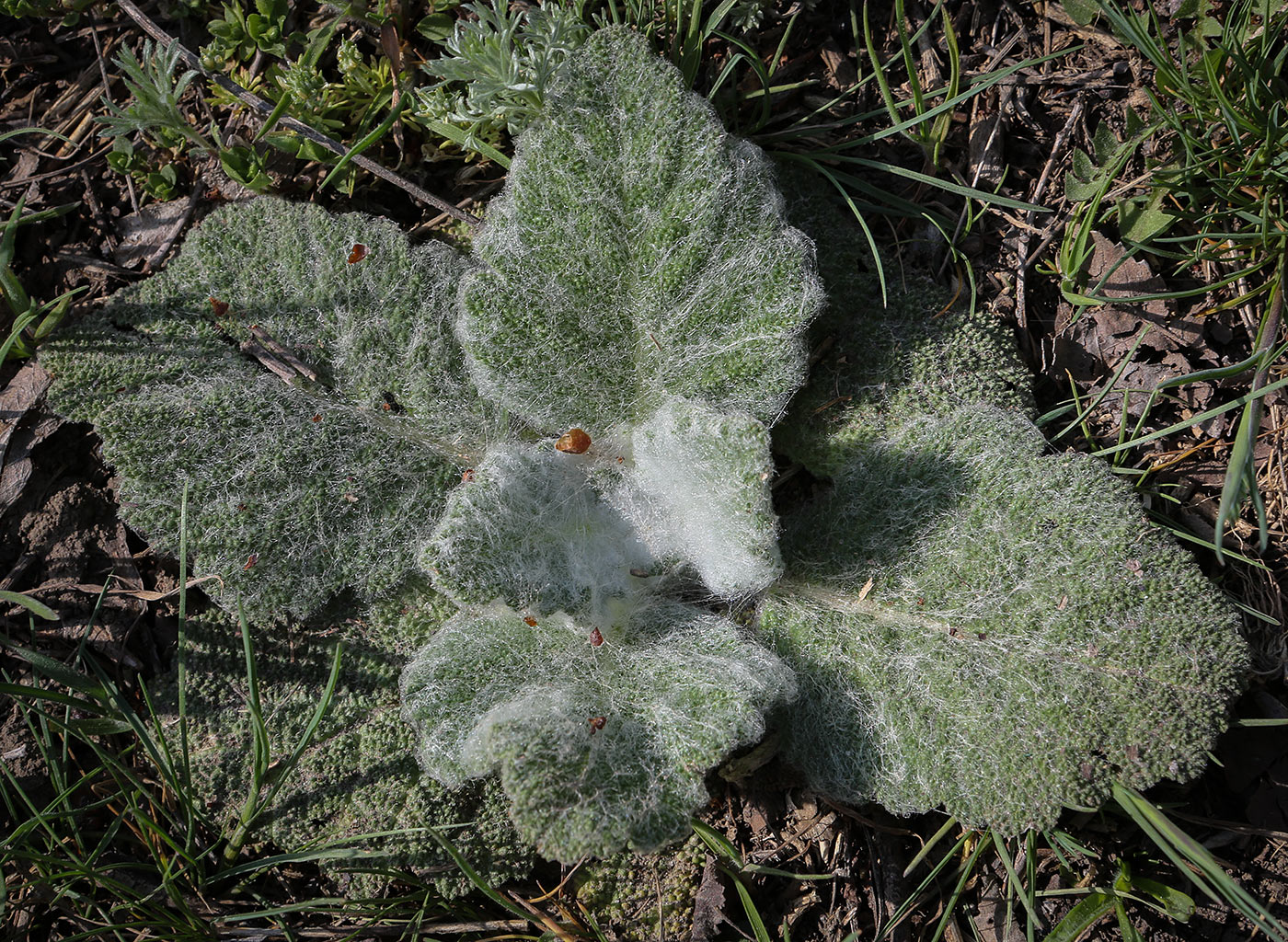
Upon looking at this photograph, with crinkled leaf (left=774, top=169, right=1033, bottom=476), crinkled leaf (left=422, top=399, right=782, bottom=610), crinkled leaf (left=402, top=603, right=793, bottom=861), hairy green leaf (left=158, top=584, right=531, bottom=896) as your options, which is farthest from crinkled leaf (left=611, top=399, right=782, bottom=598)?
hairy green leaf (left=158, top=584, right=531, bottom=896)

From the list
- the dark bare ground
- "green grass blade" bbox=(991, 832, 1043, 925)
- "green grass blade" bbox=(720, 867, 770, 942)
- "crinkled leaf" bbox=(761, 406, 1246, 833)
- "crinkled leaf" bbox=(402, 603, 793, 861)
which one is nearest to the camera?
"crinkled leaf" bbox=(402, 603, 793, 861)

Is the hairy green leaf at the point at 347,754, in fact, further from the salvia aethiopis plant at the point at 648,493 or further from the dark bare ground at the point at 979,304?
the dark bare ground at the point at 979,304

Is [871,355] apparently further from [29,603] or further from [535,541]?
[29,603]

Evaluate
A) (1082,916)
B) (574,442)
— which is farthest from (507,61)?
(1082,916)

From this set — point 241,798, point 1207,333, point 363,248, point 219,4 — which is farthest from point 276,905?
point 1207,333

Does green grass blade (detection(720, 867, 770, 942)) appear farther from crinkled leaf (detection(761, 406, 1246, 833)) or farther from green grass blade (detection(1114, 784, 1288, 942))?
green grass blade (detection(1114, 784, 1288, 942))

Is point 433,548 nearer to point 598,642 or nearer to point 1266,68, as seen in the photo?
point 598,642

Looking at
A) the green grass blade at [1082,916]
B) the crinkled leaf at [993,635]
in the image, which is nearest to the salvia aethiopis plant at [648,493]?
the crinkled leaf at [993,635]

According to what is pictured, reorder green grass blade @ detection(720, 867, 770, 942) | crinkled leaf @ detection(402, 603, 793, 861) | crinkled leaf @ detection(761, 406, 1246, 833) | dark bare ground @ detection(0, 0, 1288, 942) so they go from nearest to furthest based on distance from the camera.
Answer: crinkled leaf @ detection(402, 603, 793, 861) < crinkled leaf @ detection(761, 406, 1246, 833) < green grass blade @ detection(720, 867, 770, 942) < dark bare ground @ detection(0, 0, 1288, 942)
